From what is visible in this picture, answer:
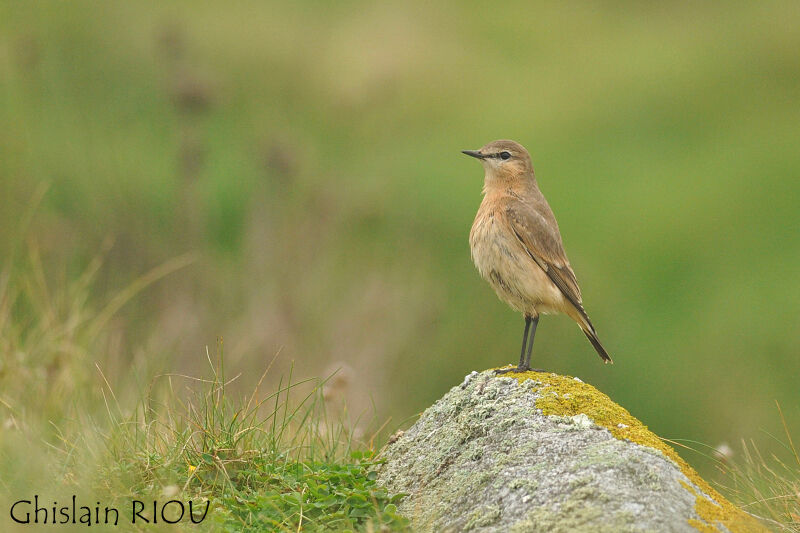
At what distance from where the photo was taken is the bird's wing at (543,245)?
635 centimetres

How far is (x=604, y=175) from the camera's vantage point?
14.1 m

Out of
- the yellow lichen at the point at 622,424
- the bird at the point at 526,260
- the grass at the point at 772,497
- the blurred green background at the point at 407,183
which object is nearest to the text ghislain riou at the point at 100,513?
the yellow lichen at the point at 622,424

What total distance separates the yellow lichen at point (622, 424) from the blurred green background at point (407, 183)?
1728 millimetres

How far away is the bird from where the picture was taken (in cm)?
623

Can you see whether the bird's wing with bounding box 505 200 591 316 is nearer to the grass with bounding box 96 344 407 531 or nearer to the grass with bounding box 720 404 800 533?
the grass with bounding box 720 404 800 533

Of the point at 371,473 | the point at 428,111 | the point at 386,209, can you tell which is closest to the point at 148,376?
the point at 371,473

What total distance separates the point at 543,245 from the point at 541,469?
222 cm

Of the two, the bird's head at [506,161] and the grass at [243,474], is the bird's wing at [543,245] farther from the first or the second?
the grass at [243,474]

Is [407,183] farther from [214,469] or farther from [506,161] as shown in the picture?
[214,469]

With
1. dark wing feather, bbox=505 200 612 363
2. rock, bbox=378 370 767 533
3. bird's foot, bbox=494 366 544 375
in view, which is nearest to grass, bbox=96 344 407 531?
rock, bbox=378 370 767 533

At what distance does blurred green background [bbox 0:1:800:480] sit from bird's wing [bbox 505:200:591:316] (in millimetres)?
1367

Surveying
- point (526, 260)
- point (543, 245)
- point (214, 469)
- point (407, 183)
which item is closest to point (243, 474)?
point (214, 469)

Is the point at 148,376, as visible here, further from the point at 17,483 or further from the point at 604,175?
the point at 604,175

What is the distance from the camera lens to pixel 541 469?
440cm
